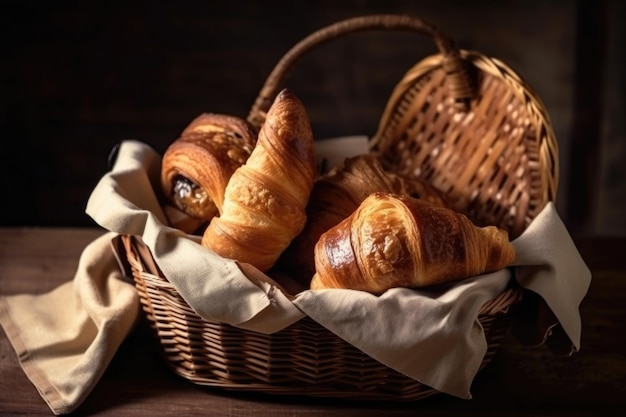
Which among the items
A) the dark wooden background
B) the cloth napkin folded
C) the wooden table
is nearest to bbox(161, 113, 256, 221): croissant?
the cloth napkin folded

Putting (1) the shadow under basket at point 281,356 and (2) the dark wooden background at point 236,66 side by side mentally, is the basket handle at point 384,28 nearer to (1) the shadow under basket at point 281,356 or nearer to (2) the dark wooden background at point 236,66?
(1) the shadow under basket at point 281,356

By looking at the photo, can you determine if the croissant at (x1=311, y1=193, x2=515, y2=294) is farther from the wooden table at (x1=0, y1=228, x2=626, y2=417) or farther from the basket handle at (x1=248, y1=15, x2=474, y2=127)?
the basket handle at (x1=248, y1=15, x2=474, y2=127)

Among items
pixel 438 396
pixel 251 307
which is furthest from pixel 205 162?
pixel 438 396

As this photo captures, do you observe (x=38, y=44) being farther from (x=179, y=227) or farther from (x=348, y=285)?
(x=348, y=285)

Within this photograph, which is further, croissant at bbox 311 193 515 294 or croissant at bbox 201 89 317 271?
croissant at bbox 201 89 317 271

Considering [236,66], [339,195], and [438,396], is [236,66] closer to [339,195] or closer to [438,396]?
[339,195]
